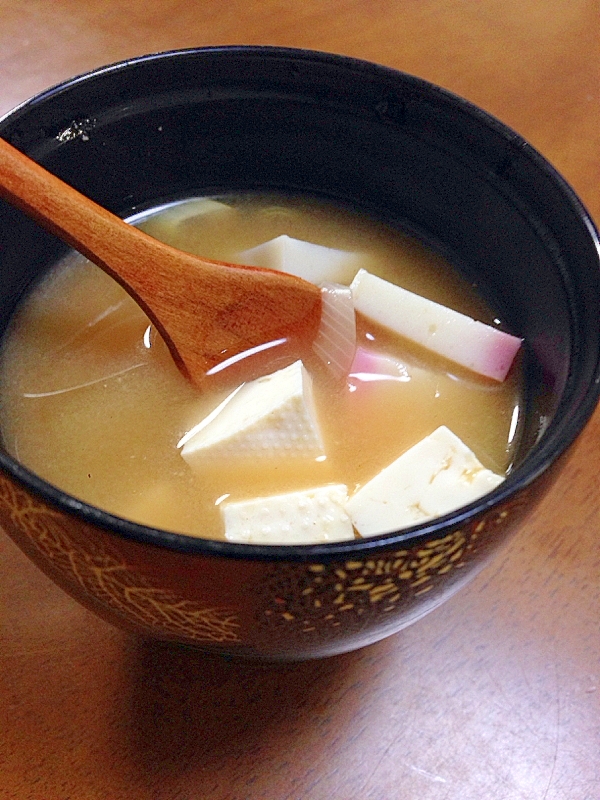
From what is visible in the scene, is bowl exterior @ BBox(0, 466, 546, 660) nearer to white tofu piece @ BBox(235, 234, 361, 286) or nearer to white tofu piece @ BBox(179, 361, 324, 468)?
white tofu piece @ BBox(179, 361, 324, 468)

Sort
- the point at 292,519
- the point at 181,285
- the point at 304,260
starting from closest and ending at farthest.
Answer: the point at 292,519
the point at 181,285
the point at 304,260

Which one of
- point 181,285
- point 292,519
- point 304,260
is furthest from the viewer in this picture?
point 304,260

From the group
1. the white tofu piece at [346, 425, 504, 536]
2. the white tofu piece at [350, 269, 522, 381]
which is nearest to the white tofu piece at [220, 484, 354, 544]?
the white tofu piece at [346, 425, 504, 536]

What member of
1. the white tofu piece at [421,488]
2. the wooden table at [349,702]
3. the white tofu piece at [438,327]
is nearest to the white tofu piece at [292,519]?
the white tofu piece at [421,488]

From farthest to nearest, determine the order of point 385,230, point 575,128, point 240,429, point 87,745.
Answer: point 575,128, point 385,230, point 240,429, point 87,745

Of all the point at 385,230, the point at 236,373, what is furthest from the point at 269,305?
the point at 385,230

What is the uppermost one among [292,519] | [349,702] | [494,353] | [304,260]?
[304,260]

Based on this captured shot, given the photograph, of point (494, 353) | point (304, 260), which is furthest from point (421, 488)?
point (304, 260)

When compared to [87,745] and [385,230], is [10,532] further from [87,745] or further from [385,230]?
[385,230]

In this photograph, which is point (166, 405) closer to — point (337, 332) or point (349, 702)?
point (337, 332)
